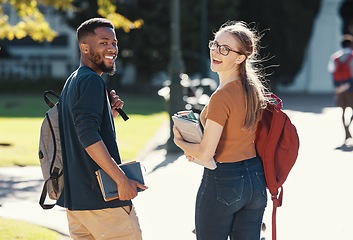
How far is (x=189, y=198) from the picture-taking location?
9.29 metres

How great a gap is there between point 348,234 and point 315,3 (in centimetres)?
3052

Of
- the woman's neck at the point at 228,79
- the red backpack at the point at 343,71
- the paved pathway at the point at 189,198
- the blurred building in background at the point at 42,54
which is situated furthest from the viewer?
the blurred building in background at the point at 42,54

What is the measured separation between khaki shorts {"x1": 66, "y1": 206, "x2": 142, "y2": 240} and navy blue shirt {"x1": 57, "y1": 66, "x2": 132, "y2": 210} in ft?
0.19

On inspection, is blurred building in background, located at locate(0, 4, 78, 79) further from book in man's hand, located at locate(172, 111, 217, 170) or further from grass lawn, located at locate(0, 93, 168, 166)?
book in man's hand, located at locate(172, 111, 217, 170)

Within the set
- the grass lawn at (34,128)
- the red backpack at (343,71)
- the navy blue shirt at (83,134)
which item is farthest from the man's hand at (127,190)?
the red backpack at (343,71)

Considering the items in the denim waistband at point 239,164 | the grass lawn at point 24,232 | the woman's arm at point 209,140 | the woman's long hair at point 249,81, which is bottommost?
the grass lawn at point 24,232

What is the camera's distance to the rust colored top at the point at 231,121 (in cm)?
448

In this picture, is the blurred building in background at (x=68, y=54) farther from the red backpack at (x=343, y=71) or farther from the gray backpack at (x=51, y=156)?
the gray backpack at (x=51, y=156)

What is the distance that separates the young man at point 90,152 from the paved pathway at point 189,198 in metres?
2.74

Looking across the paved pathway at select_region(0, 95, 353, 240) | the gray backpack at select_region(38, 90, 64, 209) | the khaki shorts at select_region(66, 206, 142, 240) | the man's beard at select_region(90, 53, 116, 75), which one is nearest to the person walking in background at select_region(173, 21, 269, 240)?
the khaki shorts at select_region(66, 206, 142, 240)

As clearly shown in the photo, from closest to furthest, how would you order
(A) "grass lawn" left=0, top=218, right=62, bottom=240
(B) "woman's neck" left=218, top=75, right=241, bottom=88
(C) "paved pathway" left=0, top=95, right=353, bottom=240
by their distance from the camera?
1. (B) "woman's neck" left=218, top=75, right=241, bottom=88
2. (A) "grass lawn" left=0, top=218, right=62, bottom=240
3. (C) "paved pathway" left=0, top=95, right=353, bottom=240

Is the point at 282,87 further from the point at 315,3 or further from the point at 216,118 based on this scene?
the point at 216,118

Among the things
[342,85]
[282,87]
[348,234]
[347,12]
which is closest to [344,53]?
[342,85]

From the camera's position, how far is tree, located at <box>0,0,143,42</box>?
42.3 feet
